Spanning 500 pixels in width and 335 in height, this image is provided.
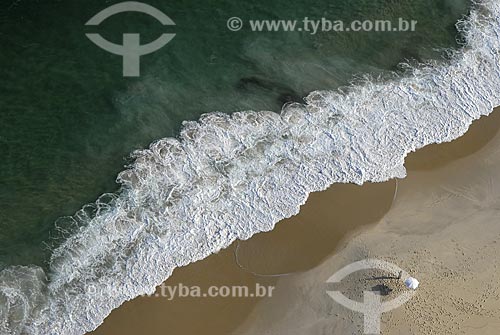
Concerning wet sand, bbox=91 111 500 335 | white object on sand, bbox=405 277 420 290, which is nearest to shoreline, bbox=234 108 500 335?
wet sand, bbox=91 111 500 335

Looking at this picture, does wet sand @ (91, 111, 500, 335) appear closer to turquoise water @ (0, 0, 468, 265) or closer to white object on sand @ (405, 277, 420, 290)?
white object on sand @ (405, 277, 420, 290)

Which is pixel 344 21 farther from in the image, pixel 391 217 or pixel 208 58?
pixel 391 217

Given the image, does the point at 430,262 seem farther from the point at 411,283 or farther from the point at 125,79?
the point at 125,79

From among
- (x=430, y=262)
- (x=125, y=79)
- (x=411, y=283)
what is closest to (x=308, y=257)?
(x=411, y=283)

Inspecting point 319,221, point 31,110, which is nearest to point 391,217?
point 319,221

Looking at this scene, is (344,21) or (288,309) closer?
(288,309)

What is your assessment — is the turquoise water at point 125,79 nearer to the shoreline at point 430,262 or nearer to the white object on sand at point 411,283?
the shoreline at point 430,262
